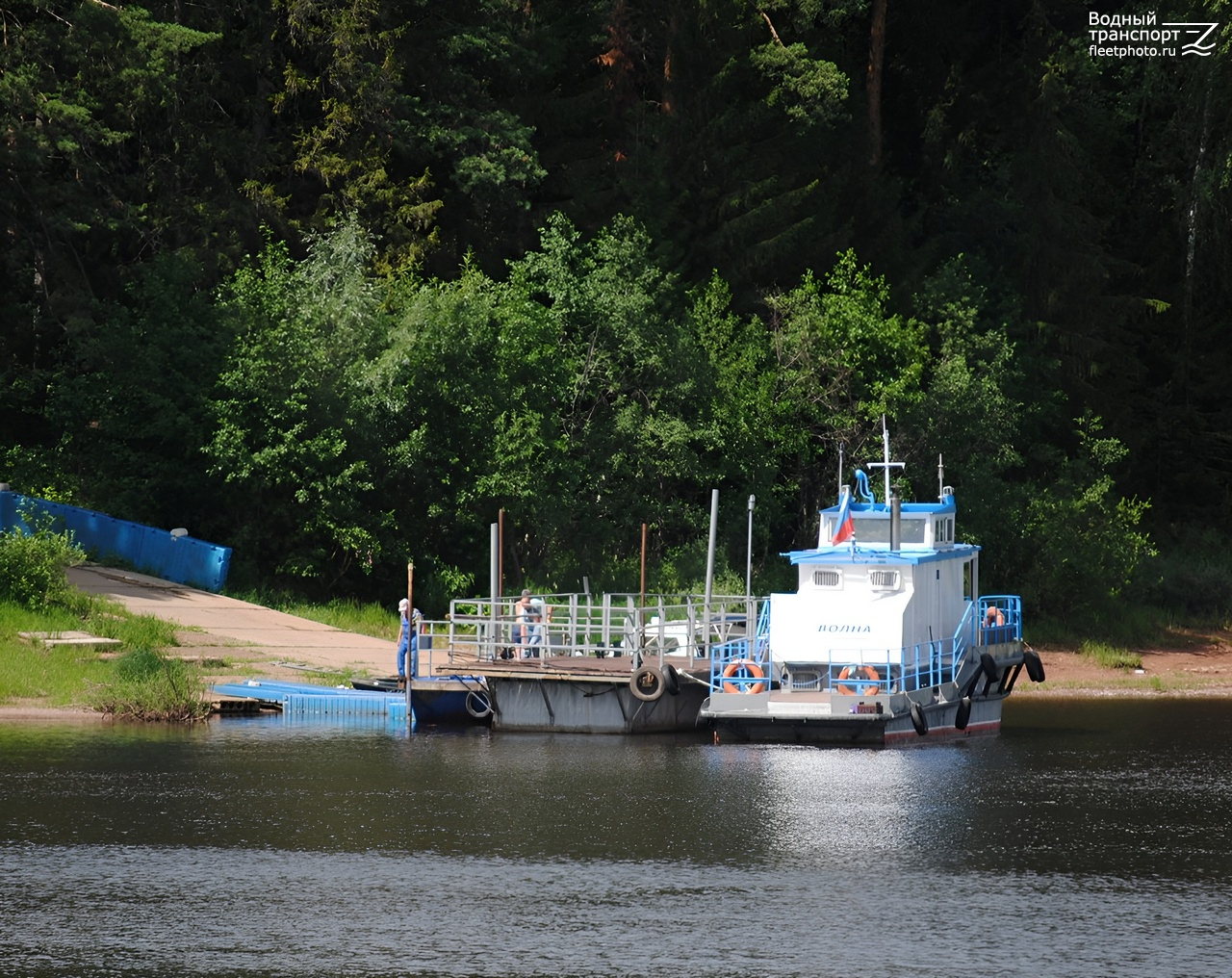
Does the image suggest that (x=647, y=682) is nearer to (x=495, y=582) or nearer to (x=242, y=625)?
→ (x=495, y=582)

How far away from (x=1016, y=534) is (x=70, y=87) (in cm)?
2970

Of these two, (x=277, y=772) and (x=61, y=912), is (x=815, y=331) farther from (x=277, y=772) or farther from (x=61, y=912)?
(x=61, y=912)

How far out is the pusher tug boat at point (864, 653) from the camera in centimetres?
3362

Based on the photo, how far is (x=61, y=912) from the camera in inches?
818

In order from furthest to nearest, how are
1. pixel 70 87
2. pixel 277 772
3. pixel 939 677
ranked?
pixel 70 87 < pixel 939 677 < pixel 277 772

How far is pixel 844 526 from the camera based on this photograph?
1423 inches

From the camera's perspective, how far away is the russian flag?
3609cm

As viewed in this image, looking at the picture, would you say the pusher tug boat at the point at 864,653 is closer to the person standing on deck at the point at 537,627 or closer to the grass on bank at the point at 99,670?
the person standing on deck at the point at 537,627

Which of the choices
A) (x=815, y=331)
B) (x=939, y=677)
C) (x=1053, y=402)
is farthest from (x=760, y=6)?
(x=939, y=677)

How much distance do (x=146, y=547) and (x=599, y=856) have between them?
25.2 m

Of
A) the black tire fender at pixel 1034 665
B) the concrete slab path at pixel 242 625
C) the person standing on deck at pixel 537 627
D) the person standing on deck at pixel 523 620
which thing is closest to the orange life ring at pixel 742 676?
the person standing on deck at pixel 537 627

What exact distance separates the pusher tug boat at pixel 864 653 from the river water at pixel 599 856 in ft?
2.73

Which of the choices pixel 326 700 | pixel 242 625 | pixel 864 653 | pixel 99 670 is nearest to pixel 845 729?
pixel 864 653

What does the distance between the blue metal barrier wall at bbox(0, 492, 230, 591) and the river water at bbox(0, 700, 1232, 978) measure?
11.5m
